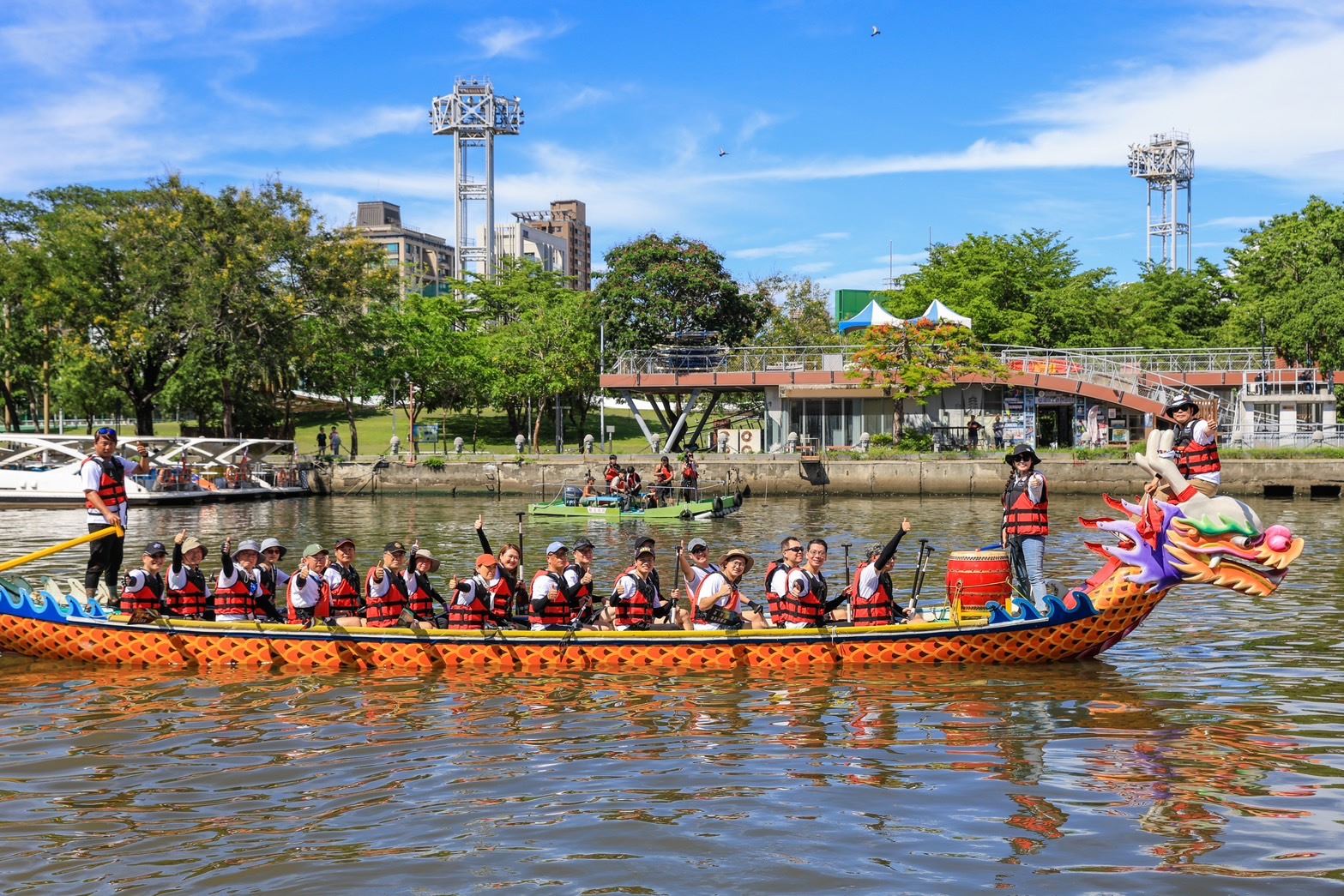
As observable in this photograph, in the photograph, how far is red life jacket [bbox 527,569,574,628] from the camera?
1543 cm

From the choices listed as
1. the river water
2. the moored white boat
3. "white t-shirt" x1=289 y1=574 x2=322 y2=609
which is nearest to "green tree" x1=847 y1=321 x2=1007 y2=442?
the moored white boat

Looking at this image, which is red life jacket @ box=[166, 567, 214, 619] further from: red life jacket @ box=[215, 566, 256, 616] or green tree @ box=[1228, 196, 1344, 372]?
green tree @ box=[1228, 196, 1344, 372]

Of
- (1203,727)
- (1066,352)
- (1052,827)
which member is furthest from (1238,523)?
(1066,352)

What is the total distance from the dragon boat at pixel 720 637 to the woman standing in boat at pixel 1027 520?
0.47 m

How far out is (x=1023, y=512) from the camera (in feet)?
49.0

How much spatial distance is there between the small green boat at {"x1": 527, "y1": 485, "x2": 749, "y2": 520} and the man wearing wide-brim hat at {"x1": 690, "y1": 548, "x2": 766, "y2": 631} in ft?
71.3

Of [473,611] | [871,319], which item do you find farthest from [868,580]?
[871,319]

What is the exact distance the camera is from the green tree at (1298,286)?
2023 inches

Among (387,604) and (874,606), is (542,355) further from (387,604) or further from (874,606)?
(874,606)

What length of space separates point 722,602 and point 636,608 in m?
1.14

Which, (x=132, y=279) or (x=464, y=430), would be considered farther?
(x=464, y=430)

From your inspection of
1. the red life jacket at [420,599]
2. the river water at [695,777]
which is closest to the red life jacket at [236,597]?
the river water at [695,777]

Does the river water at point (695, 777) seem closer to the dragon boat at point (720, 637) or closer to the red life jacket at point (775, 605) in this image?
the dragon boat at point (720, 637)

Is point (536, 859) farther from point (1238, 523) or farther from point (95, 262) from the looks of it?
point (95, 262)
